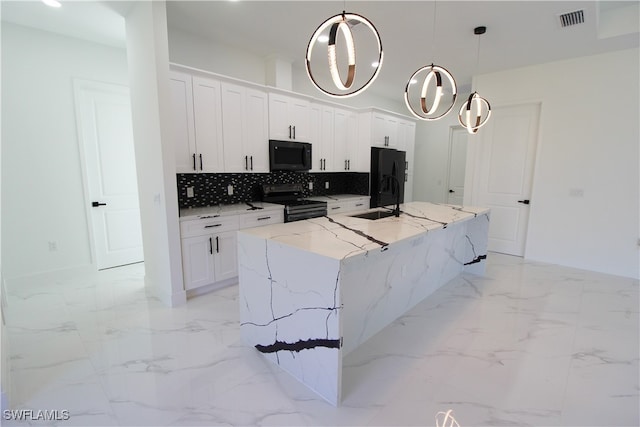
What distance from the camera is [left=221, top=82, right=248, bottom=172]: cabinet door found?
11.0 ft

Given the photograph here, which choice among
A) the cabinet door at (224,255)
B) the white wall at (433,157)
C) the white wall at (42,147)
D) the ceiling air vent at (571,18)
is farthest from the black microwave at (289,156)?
the white wall at (433,157)

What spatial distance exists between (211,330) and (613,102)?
5214 mm

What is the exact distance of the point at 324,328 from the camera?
1.74 m

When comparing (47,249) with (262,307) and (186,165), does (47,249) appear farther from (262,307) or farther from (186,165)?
(262,307)

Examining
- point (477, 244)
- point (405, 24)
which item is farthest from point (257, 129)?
point (477, 244)

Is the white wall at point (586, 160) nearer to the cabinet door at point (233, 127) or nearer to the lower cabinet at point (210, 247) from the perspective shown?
the cabinet door at point (233, 127)

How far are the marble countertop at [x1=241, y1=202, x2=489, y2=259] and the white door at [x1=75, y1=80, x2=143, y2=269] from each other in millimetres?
2846

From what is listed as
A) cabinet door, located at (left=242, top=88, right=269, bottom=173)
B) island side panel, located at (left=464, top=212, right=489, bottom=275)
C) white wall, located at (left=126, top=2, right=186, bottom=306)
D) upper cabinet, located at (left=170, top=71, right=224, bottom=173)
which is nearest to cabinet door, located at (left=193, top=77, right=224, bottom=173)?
upper cabinet, located at (left=170, top=71, right=224, bottom=173)

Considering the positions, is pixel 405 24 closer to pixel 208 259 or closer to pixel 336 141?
pixel 336 141

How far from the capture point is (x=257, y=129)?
3668 millimetres

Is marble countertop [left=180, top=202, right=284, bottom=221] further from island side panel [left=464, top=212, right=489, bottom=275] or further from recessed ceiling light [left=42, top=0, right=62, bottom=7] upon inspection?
island side panel [left=464, top=212, right=489, bottom=275]

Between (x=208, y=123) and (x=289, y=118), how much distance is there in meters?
1.14

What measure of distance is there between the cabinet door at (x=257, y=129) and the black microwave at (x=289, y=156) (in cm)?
8

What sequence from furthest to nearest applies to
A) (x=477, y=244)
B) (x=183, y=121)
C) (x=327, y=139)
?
1. (x=327, y=139)
2. (x=477, y=244)
3. (x=183, y=121)
